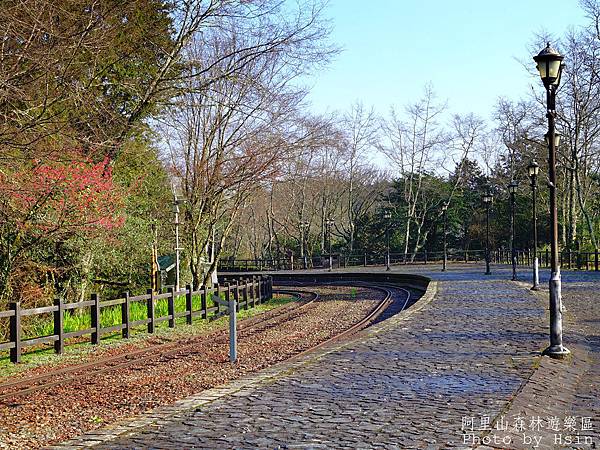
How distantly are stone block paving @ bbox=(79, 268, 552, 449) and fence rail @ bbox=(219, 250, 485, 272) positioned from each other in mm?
47801

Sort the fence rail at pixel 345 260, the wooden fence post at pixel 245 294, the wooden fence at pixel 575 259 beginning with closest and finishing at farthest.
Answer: the wooden fence post at pixel 245 294 < the wooden fence at pixel 575 259 < the fence rail at pixel 345 260

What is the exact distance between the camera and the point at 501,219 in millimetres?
63125

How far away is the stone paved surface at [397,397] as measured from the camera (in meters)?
6.45

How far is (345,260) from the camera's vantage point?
6197cm

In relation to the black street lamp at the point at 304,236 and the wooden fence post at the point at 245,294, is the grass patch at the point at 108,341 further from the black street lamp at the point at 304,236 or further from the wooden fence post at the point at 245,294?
the black street lamp at the point at 304,236

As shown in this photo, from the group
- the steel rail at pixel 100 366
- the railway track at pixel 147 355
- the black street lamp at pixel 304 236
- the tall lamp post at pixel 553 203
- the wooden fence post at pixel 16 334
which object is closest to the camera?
the tall lamp post at pixel 553 203

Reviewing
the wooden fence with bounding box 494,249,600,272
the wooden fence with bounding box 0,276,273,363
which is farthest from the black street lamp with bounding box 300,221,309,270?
the wooden fence with bounding box 0,276,273,363

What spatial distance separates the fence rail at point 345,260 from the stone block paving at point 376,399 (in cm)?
4780

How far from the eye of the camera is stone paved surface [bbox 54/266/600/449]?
6.45 meters

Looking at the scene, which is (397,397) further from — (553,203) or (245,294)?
(245,294)

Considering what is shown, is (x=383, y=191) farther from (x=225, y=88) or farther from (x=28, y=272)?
(x=28, y=272)

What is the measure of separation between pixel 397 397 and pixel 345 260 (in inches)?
2124

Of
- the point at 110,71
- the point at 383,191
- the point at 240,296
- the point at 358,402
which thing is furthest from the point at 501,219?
the point at 358,402

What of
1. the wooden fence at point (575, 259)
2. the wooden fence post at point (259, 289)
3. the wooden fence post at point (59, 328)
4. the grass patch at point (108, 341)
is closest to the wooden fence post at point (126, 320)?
the grass patch at point (108, 341)
